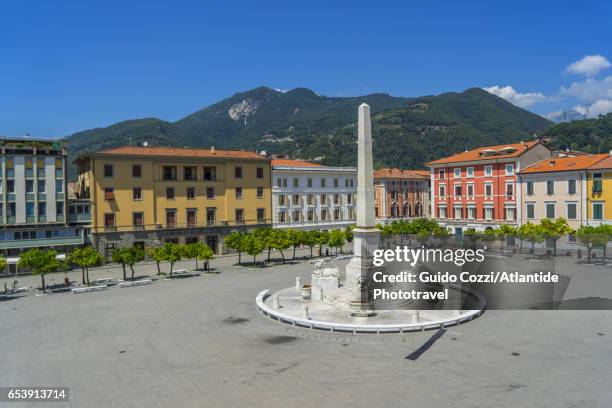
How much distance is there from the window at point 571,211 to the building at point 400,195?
28.7 meters

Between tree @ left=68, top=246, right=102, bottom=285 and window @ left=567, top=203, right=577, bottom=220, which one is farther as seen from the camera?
window @ left=567, top=203, right=577, bottom=220

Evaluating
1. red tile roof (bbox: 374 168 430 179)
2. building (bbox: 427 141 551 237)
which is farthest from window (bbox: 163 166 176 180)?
building (bbox: 427 141 551 237)

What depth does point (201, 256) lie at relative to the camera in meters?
40.2

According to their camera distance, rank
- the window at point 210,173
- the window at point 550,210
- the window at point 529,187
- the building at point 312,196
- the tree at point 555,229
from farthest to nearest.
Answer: the building at point 312,196 → the window at point 210,173 → the window at point 529,187 → the window at point 550,210 → the tree at point 555,229

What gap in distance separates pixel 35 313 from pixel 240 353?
1555cm

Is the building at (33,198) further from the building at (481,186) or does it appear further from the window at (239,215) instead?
the building at (481,186)

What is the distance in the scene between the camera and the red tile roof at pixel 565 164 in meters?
50.3

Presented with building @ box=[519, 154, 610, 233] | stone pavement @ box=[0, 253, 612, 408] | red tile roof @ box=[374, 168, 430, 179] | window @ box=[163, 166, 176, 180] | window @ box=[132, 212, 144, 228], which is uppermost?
red tile roof @ box=[374, 168, 430, 179]

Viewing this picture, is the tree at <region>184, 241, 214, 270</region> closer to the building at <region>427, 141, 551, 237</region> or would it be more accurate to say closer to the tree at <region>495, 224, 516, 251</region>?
the tree at <region>495, 224, 516, 251</region>

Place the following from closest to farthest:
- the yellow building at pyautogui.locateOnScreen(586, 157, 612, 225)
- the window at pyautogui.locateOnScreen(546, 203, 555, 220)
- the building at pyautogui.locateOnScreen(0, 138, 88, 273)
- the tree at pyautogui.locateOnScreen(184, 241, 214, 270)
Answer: the tree at pyautogui.locateOnScreen(184, 241, 214, 270) → the building at pyautogui.locateOnScreen(0, 138, 88, 273) → the yellow building at pyautogui.locateOnScreen(586, 157, 612, 225) → the window at pyautogui.locateOnScreen(546, 203, 555, 220)

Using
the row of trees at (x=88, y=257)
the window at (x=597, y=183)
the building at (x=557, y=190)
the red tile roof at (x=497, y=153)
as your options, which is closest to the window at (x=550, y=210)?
the building at (x=557, y=190)

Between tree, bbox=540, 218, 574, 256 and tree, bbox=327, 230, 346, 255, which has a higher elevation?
tree, bbox=540, 218, 574, 256

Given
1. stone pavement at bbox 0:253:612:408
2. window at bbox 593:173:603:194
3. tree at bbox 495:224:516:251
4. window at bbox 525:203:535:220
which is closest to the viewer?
stone pavement at bbox 0:253:612:408

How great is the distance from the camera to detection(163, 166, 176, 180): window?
52562 millimetres
